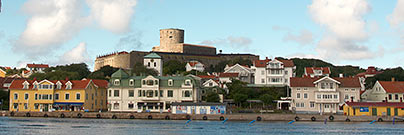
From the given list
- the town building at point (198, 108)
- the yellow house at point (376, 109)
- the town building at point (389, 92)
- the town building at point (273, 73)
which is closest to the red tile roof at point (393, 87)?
the town building at point (389, 92)

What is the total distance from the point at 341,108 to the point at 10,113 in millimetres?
44201

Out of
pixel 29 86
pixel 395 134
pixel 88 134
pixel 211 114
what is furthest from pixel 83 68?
pixel 395 134

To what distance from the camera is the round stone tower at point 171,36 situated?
16500cm

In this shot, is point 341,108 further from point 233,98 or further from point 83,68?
point 83,68

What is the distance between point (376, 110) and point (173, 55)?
8518 cm

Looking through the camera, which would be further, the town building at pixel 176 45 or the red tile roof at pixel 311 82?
the town building at pixel 176 45

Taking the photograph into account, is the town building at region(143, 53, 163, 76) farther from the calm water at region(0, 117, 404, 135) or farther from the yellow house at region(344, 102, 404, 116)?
the yellow house at region(344, 102, 404, 116)

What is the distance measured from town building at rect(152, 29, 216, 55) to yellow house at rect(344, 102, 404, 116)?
95.8 m

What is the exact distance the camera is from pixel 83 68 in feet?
388

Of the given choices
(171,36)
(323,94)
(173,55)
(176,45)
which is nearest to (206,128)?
(323,94)

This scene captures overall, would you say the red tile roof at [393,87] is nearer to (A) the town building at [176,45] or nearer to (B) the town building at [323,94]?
(B) the town building at [323,94]

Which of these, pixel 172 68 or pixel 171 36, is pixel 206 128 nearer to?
pixel 172 68

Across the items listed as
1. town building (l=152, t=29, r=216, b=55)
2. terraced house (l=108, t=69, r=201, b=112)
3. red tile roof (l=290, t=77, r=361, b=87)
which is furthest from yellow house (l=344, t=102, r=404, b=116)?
town building (l=152, t=29, r=216, b=55)

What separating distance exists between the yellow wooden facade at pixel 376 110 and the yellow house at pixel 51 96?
3578 centimetres
